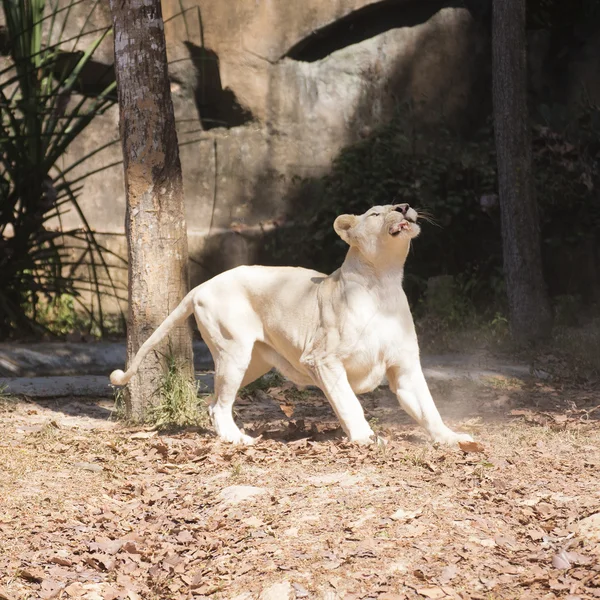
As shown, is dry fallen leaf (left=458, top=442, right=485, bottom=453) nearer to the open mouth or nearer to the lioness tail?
the open mouth

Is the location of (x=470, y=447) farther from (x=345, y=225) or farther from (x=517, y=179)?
(x=517, y=179)

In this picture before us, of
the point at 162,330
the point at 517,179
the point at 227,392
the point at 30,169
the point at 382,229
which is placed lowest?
the point at 227,392

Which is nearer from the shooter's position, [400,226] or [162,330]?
[400,226]

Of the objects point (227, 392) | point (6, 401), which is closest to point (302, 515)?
point (227, 392)

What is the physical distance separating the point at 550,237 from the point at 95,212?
17.0 ft

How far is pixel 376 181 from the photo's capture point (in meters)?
10.8

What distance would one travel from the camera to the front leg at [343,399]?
17.9ft

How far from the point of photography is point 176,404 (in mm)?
6484

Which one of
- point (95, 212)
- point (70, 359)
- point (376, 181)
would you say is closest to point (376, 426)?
point (70, 359)

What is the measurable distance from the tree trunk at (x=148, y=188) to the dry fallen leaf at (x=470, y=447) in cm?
218

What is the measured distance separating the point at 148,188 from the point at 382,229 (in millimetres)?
1840

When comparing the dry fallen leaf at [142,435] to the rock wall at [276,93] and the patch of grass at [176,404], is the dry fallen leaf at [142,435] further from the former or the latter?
the rock wall at [276,93]

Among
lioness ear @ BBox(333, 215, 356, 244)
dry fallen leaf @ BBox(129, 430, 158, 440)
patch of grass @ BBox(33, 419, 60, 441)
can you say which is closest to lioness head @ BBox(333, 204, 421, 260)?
lioness ear @ BBox(333, 215, 356, 244)

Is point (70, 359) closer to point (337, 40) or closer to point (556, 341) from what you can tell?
point (556, 341)
